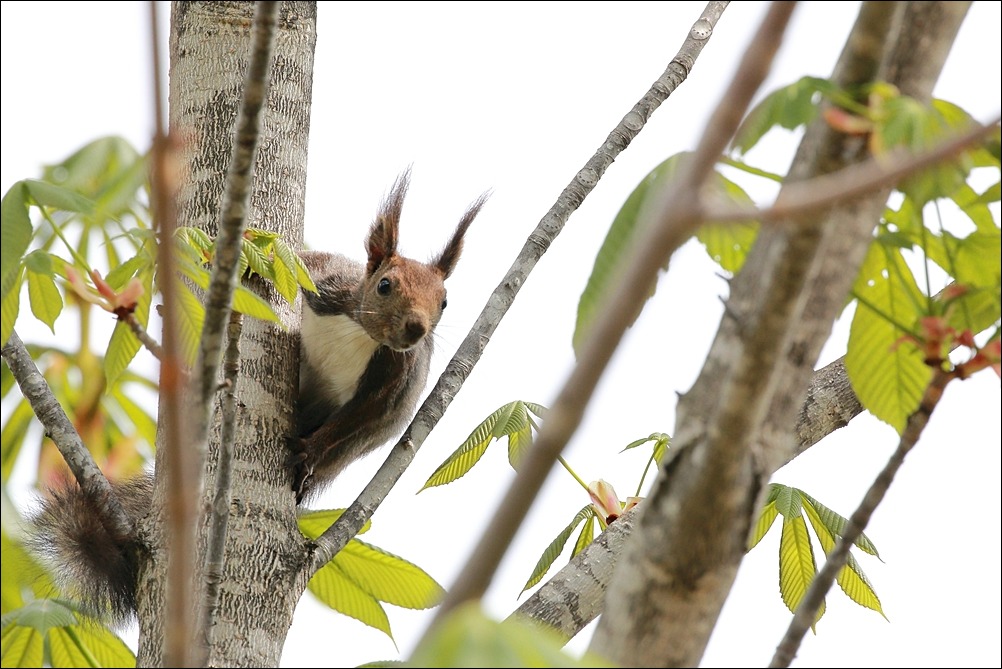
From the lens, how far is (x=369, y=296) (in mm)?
3328

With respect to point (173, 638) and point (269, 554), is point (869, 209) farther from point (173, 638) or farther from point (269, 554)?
point (269, 554)

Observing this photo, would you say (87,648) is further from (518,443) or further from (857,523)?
(857,523)

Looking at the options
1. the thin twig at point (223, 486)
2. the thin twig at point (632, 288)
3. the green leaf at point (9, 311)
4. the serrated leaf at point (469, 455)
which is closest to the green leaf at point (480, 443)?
the serrated leaf at point (469, 455)

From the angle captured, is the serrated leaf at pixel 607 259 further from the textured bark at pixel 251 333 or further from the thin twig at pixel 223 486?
the textured bark at pixel 251 333

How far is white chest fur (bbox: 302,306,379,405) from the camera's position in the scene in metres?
3.11

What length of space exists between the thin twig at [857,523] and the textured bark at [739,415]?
0.12 m

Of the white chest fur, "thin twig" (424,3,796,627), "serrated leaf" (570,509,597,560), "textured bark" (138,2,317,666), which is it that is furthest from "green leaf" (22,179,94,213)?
the white chest fur

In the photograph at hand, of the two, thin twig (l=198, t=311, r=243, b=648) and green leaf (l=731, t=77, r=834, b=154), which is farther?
thin twig (l=198, t=311, r=243, b=648)

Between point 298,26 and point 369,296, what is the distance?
0.94 m

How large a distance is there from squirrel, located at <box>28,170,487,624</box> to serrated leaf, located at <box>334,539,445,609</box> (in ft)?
1.19

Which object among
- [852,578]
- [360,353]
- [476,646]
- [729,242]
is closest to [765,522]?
[852,578]

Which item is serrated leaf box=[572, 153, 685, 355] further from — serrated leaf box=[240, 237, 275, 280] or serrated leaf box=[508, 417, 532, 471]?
serrated leaf box=[508, 417, 532, 471]

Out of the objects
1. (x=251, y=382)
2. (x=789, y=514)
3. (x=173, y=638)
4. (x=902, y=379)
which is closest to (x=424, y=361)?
(x=251, y=382)

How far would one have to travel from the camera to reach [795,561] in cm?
201
